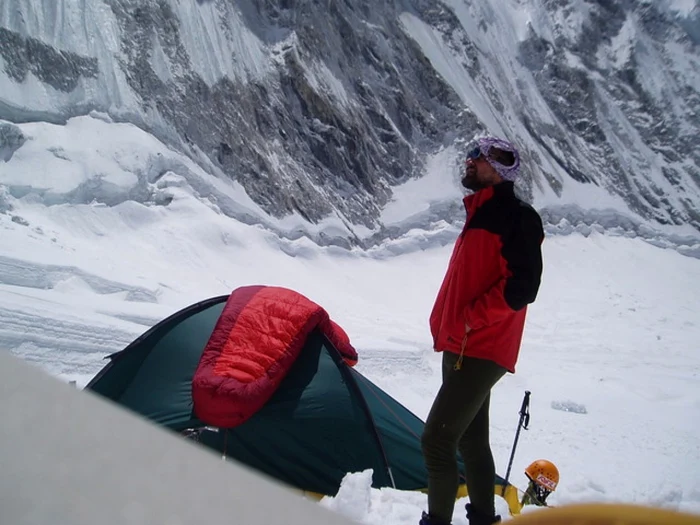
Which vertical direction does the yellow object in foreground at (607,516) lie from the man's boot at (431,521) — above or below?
above

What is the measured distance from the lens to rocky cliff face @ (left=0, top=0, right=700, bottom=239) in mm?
11881

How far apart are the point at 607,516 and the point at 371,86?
66.2 ft

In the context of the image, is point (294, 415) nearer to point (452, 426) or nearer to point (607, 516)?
point (452, 426)

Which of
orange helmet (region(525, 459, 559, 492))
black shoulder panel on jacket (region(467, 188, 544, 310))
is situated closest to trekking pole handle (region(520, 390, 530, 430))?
orange helmet (region(525, 459, 559, 492))

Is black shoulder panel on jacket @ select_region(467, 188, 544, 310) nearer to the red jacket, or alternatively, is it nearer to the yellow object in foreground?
the red jacket

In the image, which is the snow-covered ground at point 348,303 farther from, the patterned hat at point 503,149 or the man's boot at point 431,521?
the patterned hat at point 503,149

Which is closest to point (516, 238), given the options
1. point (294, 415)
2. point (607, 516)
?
point (607, 516)

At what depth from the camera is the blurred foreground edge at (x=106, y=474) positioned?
60 centimetres

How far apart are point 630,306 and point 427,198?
6.97 m

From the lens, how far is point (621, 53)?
3102 centimetres

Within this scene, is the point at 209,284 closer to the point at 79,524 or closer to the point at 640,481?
the point at 640,481

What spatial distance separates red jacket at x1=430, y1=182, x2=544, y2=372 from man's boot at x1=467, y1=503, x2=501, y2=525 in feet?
1.80

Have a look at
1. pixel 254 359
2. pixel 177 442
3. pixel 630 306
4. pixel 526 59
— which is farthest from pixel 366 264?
pixel 526 59

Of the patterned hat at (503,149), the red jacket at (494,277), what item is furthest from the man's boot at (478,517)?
the patterned hat at (503,149)
